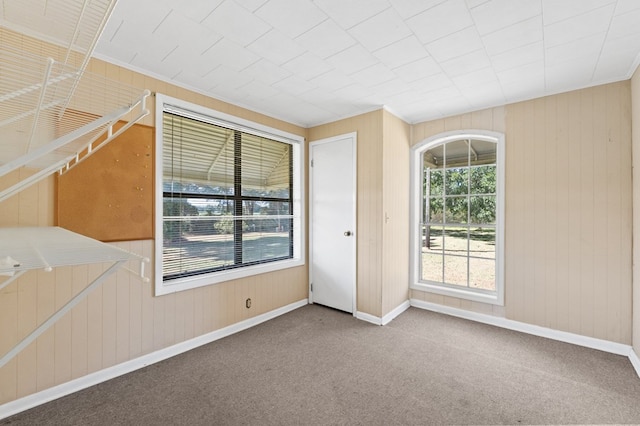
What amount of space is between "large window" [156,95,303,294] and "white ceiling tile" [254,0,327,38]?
4.34ft

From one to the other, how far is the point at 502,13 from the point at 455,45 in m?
0.36

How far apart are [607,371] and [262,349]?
9.58 ft

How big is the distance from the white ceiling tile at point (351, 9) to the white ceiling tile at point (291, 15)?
0.18ft

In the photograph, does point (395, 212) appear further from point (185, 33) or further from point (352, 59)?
point (185, 33)

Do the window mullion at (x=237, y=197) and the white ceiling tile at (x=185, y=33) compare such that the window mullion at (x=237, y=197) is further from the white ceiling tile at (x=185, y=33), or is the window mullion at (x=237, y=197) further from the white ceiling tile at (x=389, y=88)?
the white ceiling tile at (x=389, y=88)

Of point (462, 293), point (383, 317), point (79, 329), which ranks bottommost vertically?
point (383, 317)

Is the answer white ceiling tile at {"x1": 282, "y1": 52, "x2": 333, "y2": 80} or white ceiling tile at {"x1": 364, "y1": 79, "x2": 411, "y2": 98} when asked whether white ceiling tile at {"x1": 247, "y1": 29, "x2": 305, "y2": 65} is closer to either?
white ceiling tile at {"x1": 282, "y1": 52, "x2": 333, "y2": 80}

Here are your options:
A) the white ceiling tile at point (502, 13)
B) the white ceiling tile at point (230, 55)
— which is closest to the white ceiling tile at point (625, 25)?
the white ceiling tile at point (502, 13)

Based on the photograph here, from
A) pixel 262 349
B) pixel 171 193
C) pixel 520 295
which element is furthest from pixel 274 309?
pixel 520 295

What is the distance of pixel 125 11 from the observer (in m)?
1.73

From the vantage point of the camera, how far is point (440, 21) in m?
1.84

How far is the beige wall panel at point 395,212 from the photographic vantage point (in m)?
3.37

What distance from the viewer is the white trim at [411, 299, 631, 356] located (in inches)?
104

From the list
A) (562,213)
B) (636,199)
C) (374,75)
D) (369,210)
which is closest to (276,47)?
(374,75)
